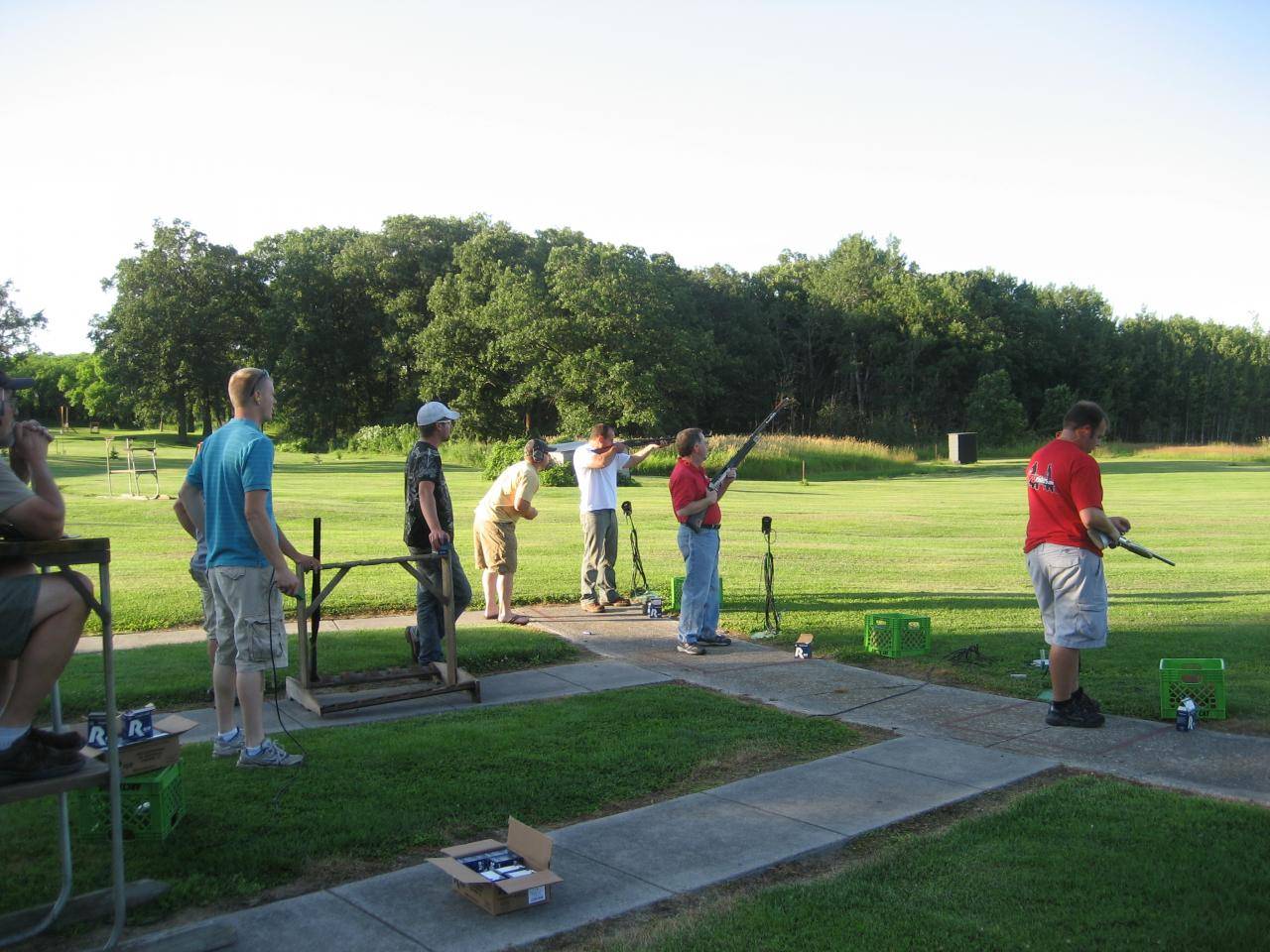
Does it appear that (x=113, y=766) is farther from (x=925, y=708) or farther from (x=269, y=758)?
(x=925, y=708)

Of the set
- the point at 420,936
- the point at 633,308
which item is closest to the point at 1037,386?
the point at 633,308

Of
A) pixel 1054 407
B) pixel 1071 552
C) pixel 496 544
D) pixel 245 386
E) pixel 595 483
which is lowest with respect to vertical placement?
pixel 496 544

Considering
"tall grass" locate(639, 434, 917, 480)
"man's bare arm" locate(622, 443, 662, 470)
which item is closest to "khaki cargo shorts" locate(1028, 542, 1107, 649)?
"man's bare arm" locate(622, 443, 662, 470)

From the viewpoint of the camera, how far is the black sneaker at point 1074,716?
261 inches

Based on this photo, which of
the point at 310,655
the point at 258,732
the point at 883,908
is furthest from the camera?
the point at 310,655

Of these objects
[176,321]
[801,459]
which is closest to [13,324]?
[176,321]

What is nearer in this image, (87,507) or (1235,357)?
(87,507)

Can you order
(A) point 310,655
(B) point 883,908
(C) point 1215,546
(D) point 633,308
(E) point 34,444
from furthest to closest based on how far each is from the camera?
(D) point 633,308
(C) point 1215,546
(A) point 310,655
(B) point 883,908
(E) point 34,444

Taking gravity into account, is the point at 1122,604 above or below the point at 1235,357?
below

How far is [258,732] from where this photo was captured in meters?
5.64

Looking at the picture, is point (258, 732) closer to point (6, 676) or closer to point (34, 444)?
point (6, 676)

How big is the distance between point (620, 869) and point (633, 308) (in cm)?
5085

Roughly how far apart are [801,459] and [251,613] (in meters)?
39.1

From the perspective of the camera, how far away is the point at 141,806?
4609 mm
